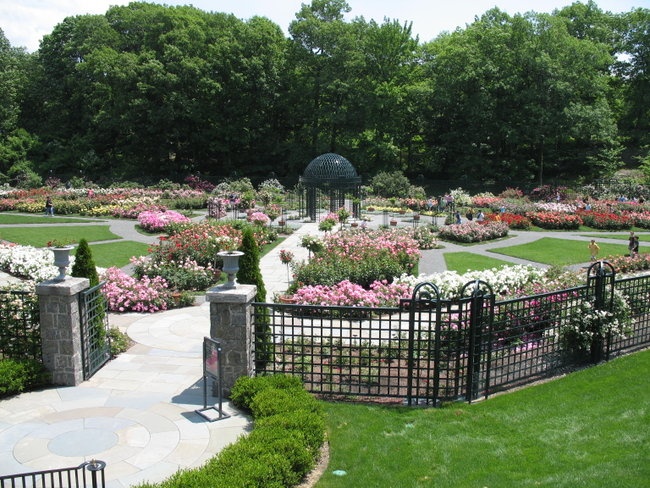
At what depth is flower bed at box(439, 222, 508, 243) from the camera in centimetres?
2531

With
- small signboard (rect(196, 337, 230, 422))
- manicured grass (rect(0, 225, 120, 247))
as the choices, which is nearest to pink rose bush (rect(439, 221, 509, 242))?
manicured grass (rect(0, 225, 120, 247))

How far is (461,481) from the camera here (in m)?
6.09

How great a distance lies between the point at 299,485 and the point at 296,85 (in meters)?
45.3

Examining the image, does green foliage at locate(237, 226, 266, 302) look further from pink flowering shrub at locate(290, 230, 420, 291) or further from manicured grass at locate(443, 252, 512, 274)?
manicured grass at locate(443, 252, 512, 274)

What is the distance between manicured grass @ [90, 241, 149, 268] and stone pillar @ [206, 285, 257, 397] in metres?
12.0

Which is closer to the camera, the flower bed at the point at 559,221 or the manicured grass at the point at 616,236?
the manicured grass at the point at 616,236

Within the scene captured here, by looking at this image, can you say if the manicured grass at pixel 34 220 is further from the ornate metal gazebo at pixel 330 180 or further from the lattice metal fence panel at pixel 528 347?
the lattice metal fence panel at pixel 528 347

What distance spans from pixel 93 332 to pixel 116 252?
12.8 m

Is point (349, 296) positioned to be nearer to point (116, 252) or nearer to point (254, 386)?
point (254, 386)

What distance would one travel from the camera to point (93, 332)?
9.55 m

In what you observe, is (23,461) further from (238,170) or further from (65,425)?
(238,170)

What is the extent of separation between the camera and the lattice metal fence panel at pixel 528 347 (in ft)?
29.9

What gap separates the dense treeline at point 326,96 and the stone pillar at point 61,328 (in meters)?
38.2

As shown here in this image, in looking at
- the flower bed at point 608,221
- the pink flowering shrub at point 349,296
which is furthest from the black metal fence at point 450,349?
the flower bed at point 608,221
